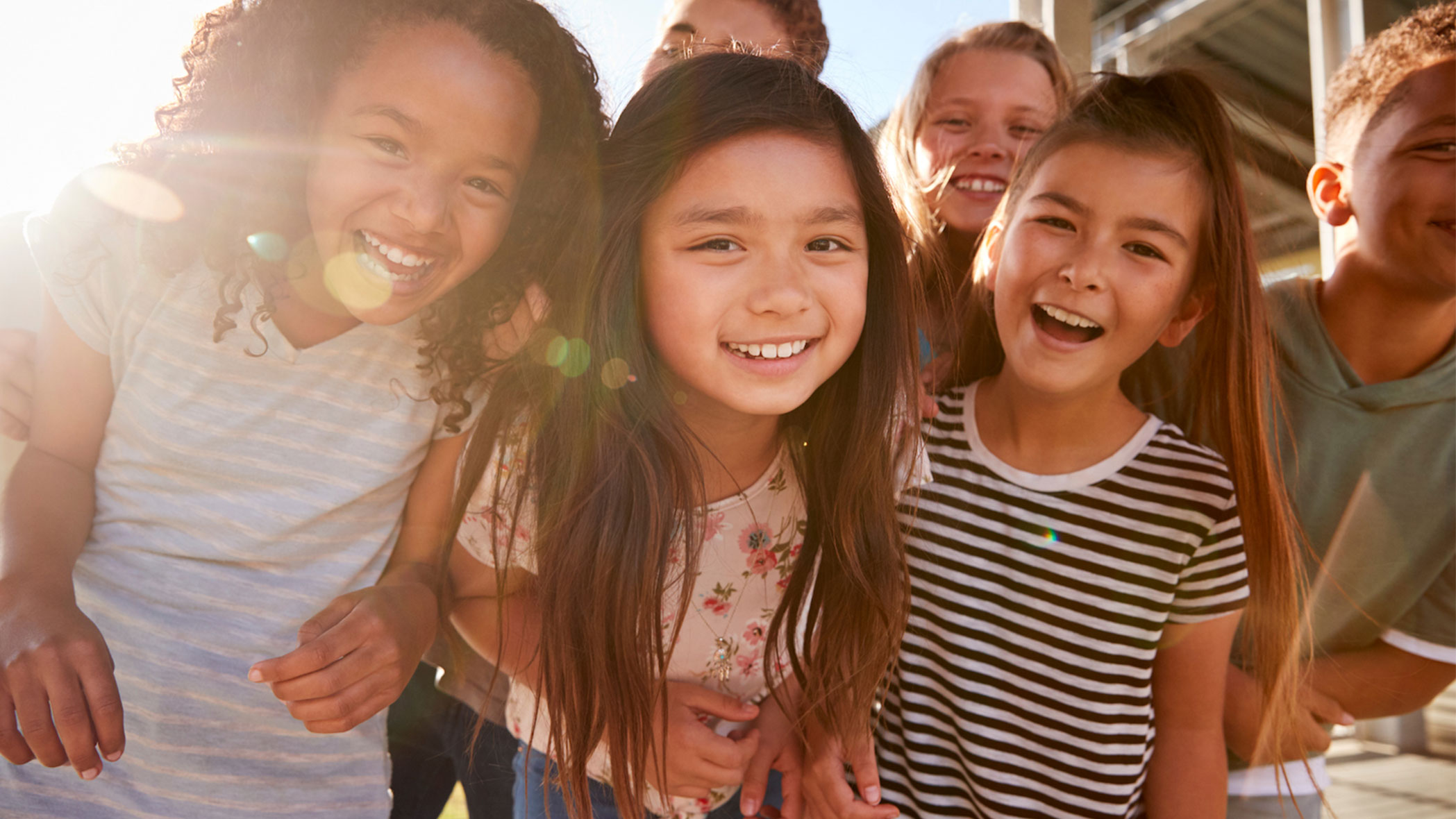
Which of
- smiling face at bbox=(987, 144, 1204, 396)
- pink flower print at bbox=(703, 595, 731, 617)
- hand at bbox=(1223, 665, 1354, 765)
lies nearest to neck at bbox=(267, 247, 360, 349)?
pink flower print at bbox=(703, 595, 731, 617)

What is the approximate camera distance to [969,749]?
1269mm

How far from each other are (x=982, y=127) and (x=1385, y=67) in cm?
78

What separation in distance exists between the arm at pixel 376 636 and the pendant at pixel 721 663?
44cm

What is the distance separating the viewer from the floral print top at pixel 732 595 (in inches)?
50.8

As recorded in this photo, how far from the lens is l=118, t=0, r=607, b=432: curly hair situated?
3.79 ft

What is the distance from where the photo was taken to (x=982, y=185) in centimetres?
178

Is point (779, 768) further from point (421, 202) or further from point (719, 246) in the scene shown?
point (421, 202)

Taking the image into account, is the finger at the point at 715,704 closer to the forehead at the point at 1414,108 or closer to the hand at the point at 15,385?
the hand at the point at 15,385

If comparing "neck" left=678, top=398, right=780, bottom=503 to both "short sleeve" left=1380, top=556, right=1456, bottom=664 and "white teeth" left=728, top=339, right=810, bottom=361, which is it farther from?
"short sleeve" left=1380, top=556, right=1456, bottom=664

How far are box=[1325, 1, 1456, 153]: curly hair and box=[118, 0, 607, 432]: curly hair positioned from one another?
1.52 m

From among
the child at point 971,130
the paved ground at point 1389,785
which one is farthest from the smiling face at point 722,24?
the paved ground at point 1389,785

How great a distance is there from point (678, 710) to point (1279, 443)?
1.18 metres

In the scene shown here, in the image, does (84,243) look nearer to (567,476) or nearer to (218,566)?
(218,566)

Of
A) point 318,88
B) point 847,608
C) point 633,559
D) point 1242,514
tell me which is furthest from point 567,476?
point 1242,514
